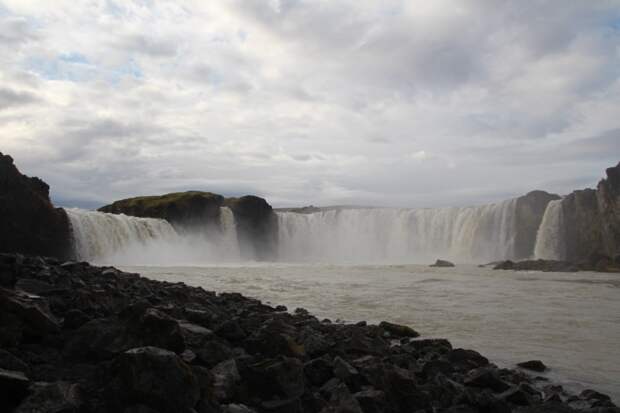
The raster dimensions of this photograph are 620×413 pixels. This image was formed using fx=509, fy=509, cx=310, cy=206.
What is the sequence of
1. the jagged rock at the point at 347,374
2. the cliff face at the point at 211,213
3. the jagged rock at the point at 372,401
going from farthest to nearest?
the cliff face at the point at 211,213 → the jagged rock at the point at 347,374 → the jagged rock at the point at 372,401

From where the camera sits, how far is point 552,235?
210 feet

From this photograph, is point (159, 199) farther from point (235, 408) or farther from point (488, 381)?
point (235, 408)

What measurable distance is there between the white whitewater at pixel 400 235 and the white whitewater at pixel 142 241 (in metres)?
12.9

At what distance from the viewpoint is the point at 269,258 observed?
269ft

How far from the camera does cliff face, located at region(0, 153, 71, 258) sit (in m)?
40.1

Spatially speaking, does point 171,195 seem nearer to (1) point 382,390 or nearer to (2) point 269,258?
(2) point 269,258

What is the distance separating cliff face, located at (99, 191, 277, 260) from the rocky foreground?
62998 mm

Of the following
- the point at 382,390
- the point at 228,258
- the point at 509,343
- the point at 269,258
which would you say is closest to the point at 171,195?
the point at 228,258

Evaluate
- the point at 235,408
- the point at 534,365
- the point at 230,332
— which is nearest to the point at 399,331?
the point at 534,365

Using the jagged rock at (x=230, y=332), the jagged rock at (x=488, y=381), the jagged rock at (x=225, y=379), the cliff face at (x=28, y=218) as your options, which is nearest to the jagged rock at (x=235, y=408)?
the jagged rock at (x=225, y=379)

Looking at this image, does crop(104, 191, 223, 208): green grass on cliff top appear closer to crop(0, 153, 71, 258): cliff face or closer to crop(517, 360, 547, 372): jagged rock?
crop(0, 153, 71, 258): cliff face

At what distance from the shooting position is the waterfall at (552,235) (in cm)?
6343

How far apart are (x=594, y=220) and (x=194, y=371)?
2551 inches

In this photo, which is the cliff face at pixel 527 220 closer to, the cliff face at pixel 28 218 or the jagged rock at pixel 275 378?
the cliff face at pixel 28 218
